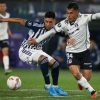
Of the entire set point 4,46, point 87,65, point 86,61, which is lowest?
point 4,46

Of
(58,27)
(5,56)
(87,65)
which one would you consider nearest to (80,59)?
(87,65)

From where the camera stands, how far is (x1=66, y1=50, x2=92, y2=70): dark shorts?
13987 mm

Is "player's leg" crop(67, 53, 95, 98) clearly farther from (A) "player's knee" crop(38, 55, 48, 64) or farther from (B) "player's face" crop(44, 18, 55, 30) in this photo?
(B) "player's face" crop(44, 18, 55, 30)

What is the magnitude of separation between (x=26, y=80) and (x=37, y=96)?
6.00 metres

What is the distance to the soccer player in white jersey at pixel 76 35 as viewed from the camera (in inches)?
531

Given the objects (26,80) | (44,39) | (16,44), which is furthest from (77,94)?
(16,44)

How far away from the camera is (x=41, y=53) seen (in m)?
14.2

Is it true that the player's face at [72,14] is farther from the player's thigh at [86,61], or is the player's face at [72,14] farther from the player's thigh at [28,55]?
the player's thigh at [28,55]

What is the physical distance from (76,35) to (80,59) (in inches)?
30.6

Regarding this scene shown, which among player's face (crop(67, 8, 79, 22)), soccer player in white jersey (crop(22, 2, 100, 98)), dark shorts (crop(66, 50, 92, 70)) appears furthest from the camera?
dark shorts (crop(66, 50, 92, 70))

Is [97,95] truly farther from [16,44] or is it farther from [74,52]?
[16,44]

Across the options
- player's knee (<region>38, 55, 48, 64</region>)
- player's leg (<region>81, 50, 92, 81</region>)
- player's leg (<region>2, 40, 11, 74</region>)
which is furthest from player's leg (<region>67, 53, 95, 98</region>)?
player's leg (<region>2, 40, 11, 74</region>)

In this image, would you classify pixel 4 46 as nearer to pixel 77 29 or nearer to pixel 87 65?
pixel 87 65

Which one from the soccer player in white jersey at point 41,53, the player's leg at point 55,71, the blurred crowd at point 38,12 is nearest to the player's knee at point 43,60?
the soccer player in white jersey at point 41,53
